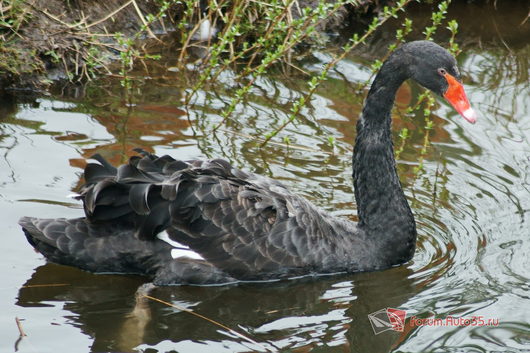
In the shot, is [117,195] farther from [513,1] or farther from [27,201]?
[513,1]

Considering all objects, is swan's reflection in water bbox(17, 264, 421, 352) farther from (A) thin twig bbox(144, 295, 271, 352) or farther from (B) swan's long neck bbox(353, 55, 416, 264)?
(B) swan's long neck bbox(353, 55, 416, 264)

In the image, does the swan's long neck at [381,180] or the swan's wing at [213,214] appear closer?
the swan's wing at [213,214]

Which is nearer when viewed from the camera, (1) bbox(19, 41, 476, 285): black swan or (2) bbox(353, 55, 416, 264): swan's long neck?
(1) bbox(19, 41, 476, 285): black swan

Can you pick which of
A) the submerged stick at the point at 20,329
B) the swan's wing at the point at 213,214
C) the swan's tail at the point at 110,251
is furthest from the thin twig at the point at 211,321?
the submerged stick at the point at 20,329

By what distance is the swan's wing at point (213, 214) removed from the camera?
4.73 metres

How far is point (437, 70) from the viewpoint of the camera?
4.96 metres

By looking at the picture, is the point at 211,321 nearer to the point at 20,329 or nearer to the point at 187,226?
the point at 187,226

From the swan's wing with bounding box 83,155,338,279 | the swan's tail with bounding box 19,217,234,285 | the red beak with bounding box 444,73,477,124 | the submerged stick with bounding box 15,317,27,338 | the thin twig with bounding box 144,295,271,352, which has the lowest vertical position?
the submerged stick with bounding box 15,317,27,338

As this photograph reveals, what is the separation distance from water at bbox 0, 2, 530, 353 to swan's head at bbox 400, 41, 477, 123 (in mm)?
905

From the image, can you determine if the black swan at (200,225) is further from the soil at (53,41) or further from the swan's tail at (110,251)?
the soil at (53,41)

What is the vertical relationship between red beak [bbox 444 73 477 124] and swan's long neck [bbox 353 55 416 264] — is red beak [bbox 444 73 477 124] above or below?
above

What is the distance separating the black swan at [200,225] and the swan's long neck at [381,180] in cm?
14

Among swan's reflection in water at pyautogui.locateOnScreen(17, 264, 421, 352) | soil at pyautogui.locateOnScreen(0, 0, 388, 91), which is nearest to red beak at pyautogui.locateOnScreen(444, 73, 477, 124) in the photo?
swan's reflection in water at pyautogui.locateOnScreen(17, 264, 421, 352)

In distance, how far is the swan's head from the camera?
16.2ft
